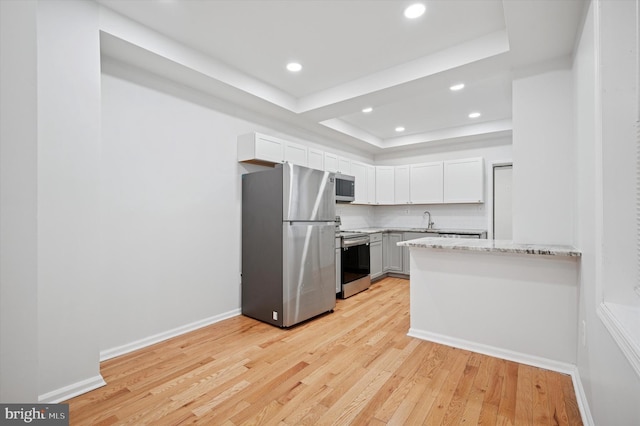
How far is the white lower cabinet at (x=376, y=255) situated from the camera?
16.9 ft

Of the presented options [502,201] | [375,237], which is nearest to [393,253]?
[375,237]

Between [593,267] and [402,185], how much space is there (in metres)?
4.41

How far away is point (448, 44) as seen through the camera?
2.73m

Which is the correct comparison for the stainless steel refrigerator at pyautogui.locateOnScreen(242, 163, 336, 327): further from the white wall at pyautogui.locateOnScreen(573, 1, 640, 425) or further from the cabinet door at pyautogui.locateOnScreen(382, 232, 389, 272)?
the white wall at pyautogui.locateOnScreen(573, 1, 640, 425)

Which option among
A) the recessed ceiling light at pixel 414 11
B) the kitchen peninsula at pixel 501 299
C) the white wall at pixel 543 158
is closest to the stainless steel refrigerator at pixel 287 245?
the kitchen peninsula at pixel 501 299

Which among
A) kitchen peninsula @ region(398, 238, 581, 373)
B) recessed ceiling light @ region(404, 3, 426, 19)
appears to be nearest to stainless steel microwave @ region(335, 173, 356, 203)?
kitchen peninsula @ region(398, 238, 581, 373)

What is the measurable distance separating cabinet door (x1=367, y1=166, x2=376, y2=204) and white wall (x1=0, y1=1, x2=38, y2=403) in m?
5.46

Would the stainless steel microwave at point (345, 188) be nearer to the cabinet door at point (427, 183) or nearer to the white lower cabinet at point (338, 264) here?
the white lower cabinet at point (338, 264)

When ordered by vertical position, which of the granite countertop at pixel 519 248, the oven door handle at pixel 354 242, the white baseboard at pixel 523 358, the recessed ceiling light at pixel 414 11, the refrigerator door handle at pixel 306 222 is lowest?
the white baseboard at pixel 523 358

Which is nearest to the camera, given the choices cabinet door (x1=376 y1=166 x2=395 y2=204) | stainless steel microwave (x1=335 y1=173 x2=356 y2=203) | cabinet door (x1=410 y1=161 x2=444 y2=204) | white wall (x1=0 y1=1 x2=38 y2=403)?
white wall (x1=0 y1=1 x2=38 y2=403)

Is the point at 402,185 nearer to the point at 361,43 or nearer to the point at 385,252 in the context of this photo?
the point at 385,252

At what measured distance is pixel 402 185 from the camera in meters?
5.98

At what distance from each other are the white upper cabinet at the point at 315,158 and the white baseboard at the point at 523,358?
100 inches

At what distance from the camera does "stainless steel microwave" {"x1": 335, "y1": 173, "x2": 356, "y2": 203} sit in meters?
4.81
